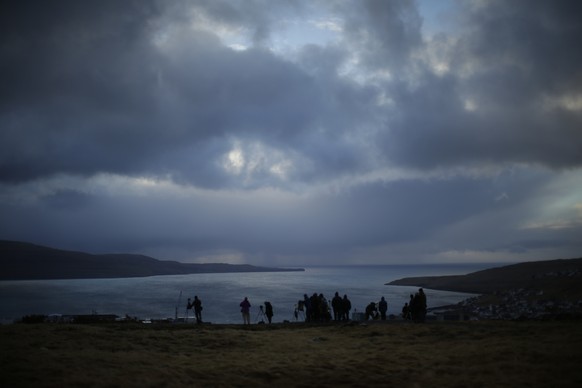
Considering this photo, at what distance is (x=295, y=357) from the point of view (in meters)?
15.2

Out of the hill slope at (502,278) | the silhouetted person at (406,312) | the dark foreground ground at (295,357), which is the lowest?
the hill slope at (502,278)

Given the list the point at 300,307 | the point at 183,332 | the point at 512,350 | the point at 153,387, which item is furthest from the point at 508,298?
the point at 153,387

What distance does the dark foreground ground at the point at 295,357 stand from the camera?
1185 centimetres

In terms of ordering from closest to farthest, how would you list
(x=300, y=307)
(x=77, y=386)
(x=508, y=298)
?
(x=77, y=386) → (x=300, y=307) → (x=508, y=298)

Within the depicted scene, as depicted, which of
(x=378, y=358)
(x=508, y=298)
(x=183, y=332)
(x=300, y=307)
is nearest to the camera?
(x=378, y=358)

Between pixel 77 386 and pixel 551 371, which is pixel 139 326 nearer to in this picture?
pixel 77 386

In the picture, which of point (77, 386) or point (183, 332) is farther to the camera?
point (183, 332)

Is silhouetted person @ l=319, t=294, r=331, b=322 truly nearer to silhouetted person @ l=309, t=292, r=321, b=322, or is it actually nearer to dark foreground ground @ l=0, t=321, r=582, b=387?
silhouetted person @ l=309, t=292, r=321, b=322

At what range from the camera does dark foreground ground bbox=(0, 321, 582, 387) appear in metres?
11.9

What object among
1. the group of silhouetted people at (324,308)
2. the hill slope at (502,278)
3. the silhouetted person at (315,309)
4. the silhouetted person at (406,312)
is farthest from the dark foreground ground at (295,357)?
the hill slope at (502,278)

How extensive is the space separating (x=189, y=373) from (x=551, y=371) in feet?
39.0

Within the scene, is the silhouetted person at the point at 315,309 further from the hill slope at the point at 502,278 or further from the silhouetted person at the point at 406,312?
the hill slope at the point at 502,278

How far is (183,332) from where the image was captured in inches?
786

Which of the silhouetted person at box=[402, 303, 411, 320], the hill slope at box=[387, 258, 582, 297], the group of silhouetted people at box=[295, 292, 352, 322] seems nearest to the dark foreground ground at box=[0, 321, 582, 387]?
the group of silhouetted people at box=[295, 292, 352, 322]
